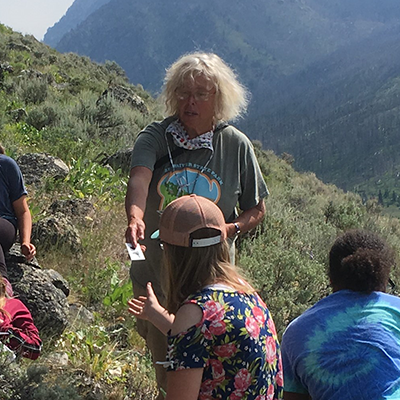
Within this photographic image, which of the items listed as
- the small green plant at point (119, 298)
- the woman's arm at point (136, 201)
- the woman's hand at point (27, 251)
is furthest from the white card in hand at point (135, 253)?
the small green plant at point (119, 298)

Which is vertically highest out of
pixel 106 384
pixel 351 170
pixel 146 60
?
pixel 106 384

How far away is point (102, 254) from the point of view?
441 centimetres

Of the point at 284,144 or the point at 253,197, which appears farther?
the point at 284,144

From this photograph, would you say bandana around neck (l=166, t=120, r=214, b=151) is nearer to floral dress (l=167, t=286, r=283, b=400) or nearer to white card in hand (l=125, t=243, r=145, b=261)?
white card in hand (l=125, t=243, r=145, b=261)

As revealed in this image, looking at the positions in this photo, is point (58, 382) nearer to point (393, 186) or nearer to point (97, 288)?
point (97, 288)

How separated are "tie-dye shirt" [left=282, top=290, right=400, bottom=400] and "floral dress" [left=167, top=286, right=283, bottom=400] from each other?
1.64 ft

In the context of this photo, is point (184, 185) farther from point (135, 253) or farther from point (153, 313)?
point (153, 313)

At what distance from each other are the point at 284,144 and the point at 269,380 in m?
129

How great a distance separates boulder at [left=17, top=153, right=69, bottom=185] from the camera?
5426 millimetres

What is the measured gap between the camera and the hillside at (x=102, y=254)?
262cm

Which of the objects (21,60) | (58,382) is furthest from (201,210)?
(21,60)

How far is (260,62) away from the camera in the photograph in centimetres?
19450

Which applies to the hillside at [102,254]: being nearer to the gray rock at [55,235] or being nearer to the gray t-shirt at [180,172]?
the gray rock at [55,235]

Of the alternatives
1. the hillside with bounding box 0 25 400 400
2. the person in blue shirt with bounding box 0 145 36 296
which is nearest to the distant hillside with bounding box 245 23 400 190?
the hillside with bounding box 0 25 400 400
